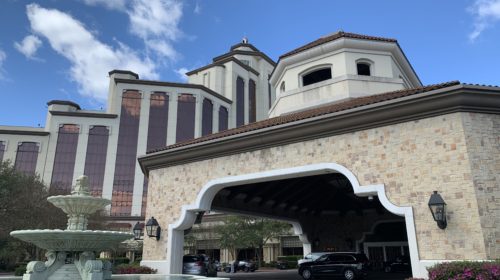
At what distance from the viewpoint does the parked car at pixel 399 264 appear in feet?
79.9

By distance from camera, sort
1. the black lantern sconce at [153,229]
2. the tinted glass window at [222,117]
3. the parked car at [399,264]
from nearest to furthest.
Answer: the black lantern sconce at [153,229]
the parked car at [399,264]
the tinted glass window at [222,117]

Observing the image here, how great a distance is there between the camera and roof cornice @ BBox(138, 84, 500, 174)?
11.5 metres

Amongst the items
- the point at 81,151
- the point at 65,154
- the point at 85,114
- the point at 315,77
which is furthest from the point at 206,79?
the point at 315,77

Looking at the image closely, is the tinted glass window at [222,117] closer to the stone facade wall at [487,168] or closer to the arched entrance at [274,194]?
the arched entrance at [274,194]

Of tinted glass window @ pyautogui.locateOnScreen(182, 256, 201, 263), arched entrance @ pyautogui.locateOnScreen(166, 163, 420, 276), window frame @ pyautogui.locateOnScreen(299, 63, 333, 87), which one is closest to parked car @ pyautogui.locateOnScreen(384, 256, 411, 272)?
arched entrance @ pyautogui.locateOnScreen(166, 163, 420, 276)

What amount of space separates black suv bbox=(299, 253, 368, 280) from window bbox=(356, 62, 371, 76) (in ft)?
34.1

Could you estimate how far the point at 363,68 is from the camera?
22547 millimetres

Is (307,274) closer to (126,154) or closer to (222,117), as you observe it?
(126,154)

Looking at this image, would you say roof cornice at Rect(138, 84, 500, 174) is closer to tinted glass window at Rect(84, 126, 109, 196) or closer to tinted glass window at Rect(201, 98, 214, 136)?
tinted glass window at Rect(84, 126, 109, 196)

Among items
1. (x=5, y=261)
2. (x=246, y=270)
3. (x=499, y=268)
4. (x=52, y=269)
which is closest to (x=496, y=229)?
(x=499, y=268)

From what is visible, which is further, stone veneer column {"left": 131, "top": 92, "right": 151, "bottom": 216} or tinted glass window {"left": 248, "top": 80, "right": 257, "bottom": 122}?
tinted glass window {"left": 248, "top": 80, "right": 257, "bottom": 122}

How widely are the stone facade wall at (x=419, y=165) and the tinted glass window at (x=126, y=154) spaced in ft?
190

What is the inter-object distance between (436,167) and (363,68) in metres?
12.2

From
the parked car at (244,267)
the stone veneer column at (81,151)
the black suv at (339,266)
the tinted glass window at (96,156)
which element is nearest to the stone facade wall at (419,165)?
the black suv at (339,266)
